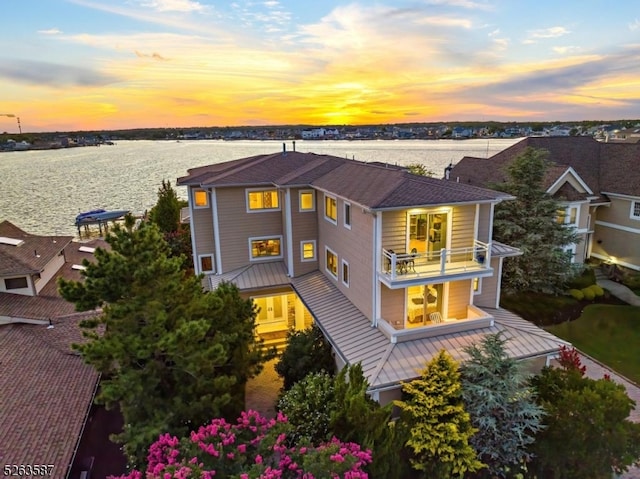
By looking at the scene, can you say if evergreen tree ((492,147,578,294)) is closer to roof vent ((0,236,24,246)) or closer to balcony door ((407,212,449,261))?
balcony door ((407,212,449,261))

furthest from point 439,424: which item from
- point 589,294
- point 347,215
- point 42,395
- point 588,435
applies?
point 589,294

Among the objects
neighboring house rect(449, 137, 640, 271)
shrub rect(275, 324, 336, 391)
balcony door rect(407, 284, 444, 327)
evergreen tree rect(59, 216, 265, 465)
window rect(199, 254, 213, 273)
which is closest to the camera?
evergreen tree rect(59, 216, 265, 465)

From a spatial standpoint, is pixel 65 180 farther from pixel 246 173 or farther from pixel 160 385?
pixel 160 385

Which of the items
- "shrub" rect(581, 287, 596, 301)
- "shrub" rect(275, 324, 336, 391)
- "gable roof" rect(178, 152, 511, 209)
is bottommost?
"shrub" rect(581, 287, 596, 301)

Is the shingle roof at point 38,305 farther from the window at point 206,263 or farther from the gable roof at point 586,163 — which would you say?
the gable roof at point 586,163

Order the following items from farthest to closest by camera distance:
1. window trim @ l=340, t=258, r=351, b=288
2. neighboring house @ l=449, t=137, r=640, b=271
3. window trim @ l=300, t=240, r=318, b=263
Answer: neighboring house @ l=449, t=137, r=640, b=271
window trim @ l=300, t=240, r=318, b=263
window trim @ l=340, t=258, r=351, b=288

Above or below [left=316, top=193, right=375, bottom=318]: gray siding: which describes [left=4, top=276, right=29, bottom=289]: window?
below

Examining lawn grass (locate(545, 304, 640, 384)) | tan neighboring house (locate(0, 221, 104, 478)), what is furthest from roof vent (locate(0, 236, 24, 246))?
lawn grass (locate(545, 304, 640, 384))

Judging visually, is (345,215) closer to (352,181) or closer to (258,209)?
(352,181)
